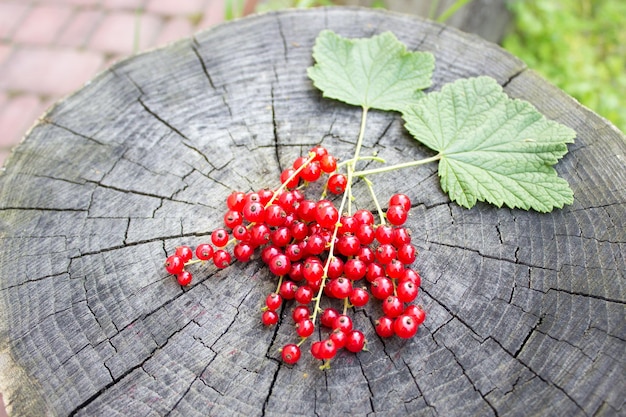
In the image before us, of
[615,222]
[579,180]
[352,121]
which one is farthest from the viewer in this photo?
[352,121]

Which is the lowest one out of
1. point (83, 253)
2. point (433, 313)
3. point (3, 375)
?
point (3, 375)

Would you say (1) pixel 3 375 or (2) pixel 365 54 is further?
(2) pixel 365 54

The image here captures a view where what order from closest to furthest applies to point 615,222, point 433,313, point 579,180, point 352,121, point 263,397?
point 263,397, point 433,313, point 615,222, point 579,180, point 352,121

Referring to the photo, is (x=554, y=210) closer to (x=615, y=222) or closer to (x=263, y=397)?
(x=615, y=222)

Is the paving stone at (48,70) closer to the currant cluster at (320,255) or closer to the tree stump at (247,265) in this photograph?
the tree stump at (247,265)

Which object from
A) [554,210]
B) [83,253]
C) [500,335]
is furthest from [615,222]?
A: [83,253]

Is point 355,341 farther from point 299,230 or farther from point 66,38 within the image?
point 66,38
